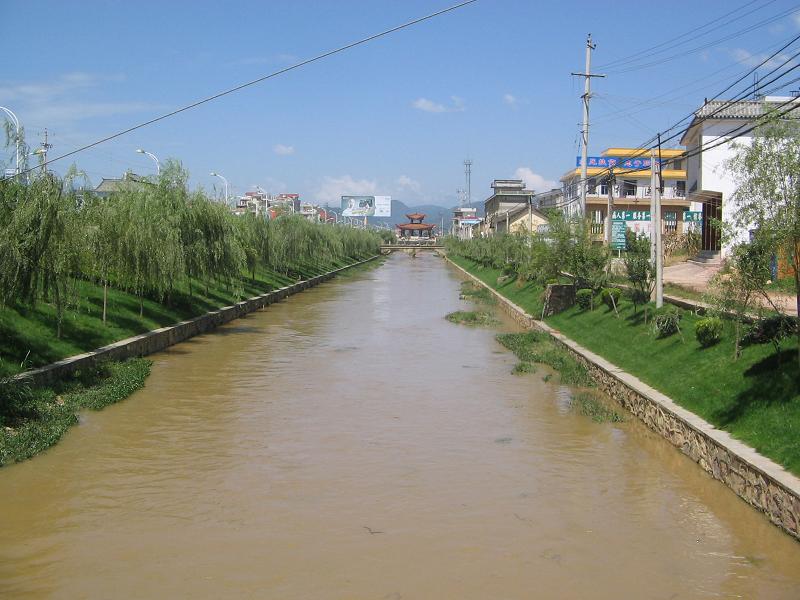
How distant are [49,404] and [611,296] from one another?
1518 centimetres

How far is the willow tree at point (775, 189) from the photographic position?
976 centimetres

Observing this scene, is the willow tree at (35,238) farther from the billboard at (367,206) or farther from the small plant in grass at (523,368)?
the billboard at (367,206)

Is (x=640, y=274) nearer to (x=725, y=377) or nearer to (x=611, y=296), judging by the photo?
(x=611, y=296)

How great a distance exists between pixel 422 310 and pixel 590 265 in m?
13.2

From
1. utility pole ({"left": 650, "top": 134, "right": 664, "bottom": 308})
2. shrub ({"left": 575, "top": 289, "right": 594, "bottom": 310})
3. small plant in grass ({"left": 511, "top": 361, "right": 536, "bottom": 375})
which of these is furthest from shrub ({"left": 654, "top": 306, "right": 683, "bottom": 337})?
shrub ({"left": 575, "top": 289, "right": 594, "bottom": 310})

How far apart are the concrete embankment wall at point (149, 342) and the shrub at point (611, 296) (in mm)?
12995

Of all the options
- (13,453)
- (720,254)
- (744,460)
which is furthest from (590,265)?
(13,453)

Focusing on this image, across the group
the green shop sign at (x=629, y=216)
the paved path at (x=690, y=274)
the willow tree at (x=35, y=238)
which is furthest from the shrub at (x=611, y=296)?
the willow tree at (x=35, y=238)

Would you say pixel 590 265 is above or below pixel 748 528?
above

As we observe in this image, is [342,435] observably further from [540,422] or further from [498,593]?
[498,593]

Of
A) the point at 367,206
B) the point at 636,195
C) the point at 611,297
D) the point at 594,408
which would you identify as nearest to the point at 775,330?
the point at 594,408

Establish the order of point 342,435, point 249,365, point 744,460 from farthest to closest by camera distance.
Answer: point 249,365 → point 342,435 → point 744,460

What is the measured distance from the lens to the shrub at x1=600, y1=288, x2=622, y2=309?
22531 millimetres

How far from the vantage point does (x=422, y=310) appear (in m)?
37.0
